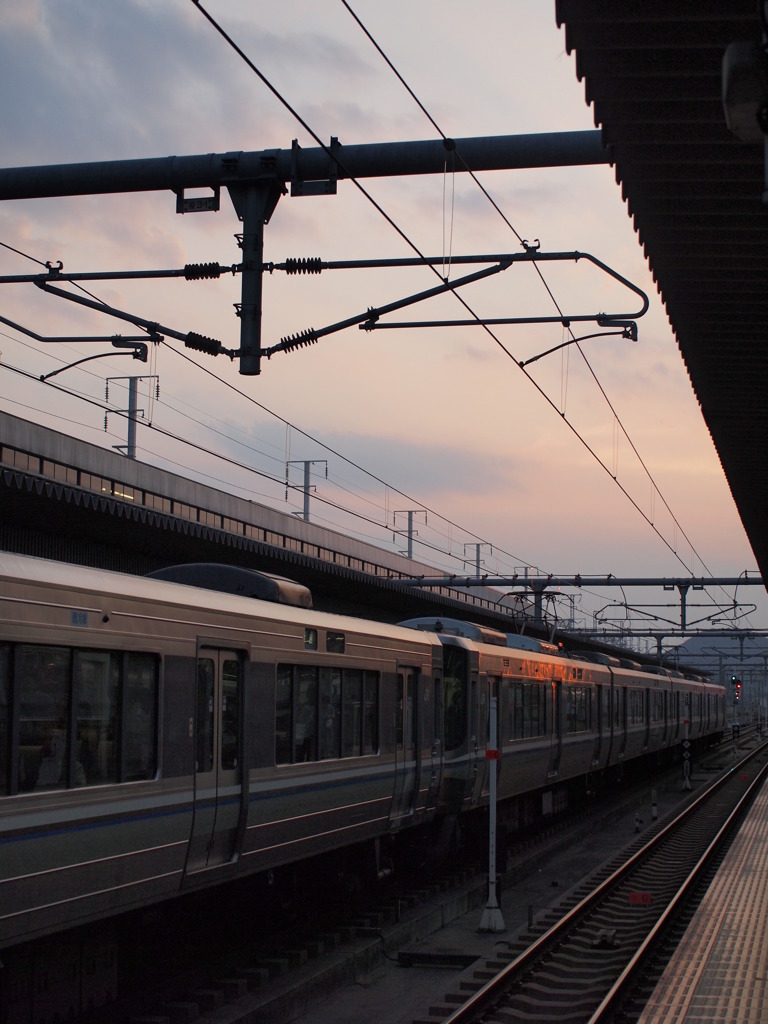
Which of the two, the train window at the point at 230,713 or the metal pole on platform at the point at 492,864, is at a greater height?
the train window at the point at 230,713

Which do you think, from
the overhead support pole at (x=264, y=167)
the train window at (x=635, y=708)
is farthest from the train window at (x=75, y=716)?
the train window at (x=635, y=708)

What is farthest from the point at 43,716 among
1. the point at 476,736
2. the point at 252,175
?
the point at 476,736

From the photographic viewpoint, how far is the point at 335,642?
1127 centimetres

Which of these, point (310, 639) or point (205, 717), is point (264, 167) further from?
point (310, 639)

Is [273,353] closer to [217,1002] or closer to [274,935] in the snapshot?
[217,1002]

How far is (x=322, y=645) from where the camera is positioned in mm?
10953

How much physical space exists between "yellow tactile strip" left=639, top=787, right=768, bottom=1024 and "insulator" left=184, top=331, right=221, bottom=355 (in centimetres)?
506

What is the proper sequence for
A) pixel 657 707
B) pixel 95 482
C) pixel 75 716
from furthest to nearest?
pixel 657 707 < pixel 95 482 < pixel 75 716

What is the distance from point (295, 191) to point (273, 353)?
106cm

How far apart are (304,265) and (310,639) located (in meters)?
3.37

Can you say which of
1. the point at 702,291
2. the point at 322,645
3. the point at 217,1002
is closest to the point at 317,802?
the point at 322,645

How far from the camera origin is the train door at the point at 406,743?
13.0 m

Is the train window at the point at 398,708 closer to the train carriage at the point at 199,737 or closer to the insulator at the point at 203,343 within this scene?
the train carriage at the point at 199,737

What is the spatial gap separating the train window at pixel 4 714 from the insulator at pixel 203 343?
2.73m
